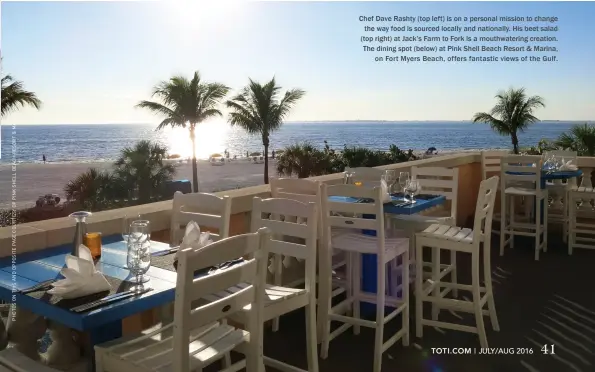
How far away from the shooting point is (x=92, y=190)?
1431cm

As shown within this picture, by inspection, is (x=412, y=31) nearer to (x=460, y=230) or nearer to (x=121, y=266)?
(x=460, y=230)

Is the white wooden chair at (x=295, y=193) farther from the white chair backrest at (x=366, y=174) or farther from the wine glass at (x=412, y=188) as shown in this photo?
the white chair backrest at (x=366, y=174)

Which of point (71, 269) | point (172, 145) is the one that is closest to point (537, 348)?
point (71, 269)

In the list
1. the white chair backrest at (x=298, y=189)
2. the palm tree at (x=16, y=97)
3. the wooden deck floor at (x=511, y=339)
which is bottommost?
the wooden deck floor at (x=511, y=339)

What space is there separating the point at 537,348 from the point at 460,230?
88 centimetres

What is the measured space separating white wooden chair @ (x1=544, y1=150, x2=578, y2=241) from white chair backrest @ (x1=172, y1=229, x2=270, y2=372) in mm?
4653

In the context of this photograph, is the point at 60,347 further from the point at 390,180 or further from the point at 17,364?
the point at 390,180

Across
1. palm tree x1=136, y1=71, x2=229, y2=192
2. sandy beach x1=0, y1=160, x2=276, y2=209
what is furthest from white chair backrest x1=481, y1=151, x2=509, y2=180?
sandy beach x1=0, y1=160, x2=276, y2=209

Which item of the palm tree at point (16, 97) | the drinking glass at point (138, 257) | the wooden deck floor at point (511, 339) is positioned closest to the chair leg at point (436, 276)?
the wooden deck floor at point (511, 339)

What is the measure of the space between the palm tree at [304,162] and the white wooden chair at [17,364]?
1749cm

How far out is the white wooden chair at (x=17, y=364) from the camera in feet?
6.20

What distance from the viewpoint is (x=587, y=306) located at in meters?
3.95

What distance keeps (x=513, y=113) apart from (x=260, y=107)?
10.2m

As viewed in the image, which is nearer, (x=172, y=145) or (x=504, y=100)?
(x=504, y=100)
